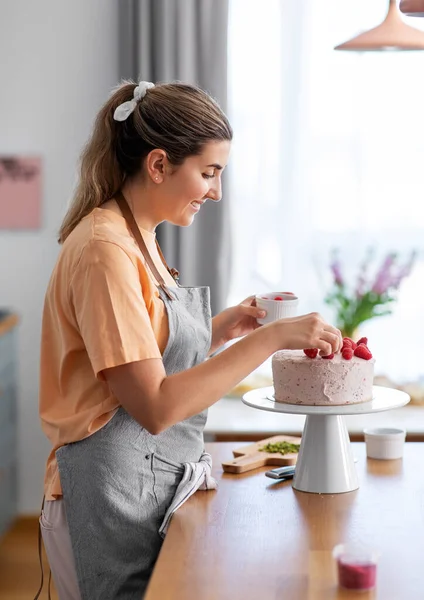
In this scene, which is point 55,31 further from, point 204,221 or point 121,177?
point 121,177

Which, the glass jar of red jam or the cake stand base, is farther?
the cake stand base

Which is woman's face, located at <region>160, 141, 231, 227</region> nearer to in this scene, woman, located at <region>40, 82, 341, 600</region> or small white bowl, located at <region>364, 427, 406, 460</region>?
woman, located at <region>40, 82, 341, 600</region>

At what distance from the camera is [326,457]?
1.84 meters

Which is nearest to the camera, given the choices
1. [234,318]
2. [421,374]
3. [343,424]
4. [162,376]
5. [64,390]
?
[162,376]

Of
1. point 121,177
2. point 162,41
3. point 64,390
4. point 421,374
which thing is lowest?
point 421,374

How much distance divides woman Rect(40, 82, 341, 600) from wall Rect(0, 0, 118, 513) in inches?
81.6

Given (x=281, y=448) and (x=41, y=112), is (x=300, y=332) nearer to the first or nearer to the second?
(x=281, y=448)

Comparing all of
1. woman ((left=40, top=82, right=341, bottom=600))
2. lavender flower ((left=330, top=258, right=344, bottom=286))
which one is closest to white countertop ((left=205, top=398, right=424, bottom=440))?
lavender flower ((left=330, top=258, right=344, bottom=286))

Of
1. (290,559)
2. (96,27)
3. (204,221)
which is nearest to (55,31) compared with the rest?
(96,27)

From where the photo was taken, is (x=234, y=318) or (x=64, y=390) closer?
(x=64, y=390)

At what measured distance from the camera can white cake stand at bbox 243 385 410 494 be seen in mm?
1839

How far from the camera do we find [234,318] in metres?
2.10

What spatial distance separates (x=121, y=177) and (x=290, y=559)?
80 cm

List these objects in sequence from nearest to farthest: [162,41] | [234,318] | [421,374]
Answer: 1. [234,318]
2. [162,41]
3. [421,374]
